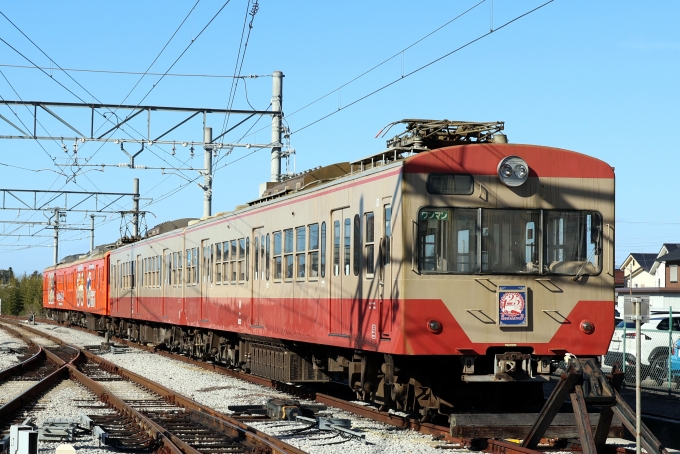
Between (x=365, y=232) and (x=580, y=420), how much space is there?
394 centimetres

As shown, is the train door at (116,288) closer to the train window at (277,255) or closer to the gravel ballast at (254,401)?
the gravel ballast at (254,401)

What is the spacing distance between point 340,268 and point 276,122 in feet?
38.6

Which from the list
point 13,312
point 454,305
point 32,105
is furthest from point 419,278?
point 13,312

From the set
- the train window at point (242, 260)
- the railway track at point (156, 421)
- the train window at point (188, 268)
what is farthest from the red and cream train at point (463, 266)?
the train window at point (188, 268)

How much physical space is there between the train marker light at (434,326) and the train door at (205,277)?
33.6 ft

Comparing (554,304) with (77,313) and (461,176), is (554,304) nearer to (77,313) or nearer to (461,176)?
(461,176)

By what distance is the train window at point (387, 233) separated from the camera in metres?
11.2

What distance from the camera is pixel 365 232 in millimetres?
12000

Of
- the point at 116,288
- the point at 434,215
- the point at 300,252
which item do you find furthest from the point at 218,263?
the point at 116,288

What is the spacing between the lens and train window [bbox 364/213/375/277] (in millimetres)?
11727

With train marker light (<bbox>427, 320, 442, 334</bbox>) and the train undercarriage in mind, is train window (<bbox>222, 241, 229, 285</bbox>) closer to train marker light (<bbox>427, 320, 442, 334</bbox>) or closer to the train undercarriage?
the train undercarriage

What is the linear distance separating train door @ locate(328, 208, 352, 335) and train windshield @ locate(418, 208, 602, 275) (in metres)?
1.74

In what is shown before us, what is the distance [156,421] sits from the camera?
12.5m

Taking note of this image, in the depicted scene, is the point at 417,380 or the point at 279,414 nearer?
the point at 417,380
